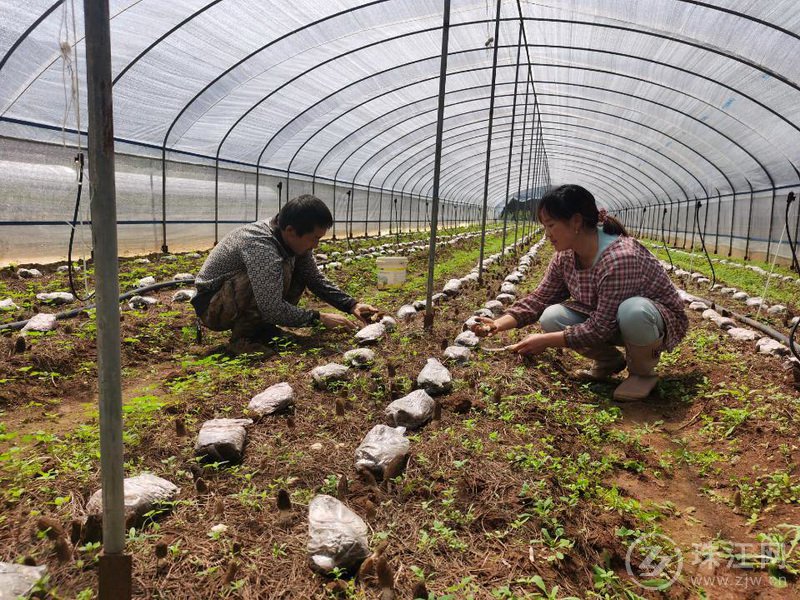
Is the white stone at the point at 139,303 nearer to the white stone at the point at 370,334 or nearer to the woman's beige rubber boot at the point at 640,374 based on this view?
the white stone at the point at 370,334

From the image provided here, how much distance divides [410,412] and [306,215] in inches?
74.4

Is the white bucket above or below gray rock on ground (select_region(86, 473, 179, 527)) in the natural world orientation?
above

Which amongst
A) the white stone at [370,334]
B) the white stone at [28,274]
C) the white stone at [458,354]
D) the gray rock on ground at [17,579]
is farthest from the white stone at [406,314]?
the white stone at [28,274]

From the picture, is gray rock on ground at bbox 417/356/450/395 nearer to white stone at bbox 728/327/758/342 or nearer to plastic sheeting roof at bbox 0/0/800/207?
plastic sheeting roof at bbox 0/0/800/207

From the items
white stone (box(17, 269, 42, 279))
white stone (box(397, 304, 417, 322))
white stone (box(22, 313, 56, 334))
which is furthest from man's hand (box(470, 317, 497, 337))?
white stone (box(17, 269, 42, 279))

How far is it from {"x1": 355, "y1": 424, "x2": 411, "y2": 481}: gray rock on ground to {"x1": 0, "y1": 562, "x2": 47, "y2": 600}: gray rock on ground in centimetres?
122

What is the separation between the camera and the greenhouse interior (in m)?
1.74

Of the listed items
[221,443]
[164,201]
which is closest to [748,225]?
[164,201]

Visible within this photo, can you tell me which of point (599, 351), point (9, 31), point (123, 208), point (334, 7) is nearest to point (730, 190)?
point (334, 7)

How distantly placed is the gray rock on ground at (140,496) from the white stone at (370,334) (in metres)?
2.40

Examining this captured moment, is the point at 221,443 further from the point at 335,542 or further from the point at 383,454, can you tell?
the point at 335,542

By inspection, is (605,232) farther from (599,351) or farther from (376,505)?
(376,505)

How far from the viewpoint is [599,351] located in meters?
3.93

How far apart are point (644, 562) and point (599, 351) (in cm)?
220
